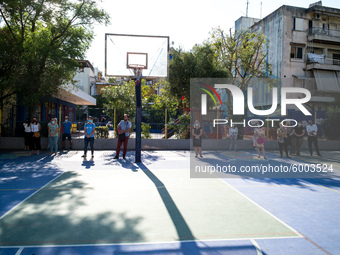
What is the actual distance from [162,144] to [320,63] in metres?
23.4

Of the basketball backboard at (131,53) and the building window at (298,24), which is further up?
the building window at (298,24)

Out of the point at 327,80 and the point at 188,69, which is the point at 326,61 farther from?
the point at 188,69

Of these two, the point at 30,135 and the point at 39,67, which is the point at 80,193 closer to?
the point at 30,135

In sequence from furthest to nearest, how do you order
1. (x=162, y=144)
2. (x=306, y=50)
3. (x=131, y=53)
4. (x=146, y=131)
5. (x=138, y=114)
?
(x=306, y=50) < (x=146, y=131) < (x=162, y=144) < (x=131, y=53) < (x=138, y=114)

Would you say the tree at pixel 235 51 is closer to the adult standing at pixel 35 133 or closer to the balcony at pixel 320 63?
the balcony at pixel 320 63

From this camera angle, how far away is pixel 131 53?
13.3 metres

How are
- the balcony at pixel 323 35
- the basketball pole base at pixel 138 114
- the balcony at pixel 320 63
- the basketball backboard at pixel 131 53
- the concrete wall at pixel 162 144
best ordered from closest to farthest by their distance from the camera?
the basketball pole base at pixel 138 114 → the basketball backboard at pixel 131 53 → the concrete wall at pixel 162 144 → the balcony at pixel 323 35 → the balcony at pixel 320 63

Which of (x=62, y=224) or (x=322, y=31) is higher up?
(x=322, y=31)

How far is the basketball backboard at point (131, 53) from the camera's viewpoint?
13.1m

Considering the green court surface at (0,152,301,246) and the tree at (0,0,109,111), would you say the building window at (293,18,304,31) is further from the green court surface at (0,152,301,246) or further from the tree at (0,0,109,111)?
the green court surface at (0,152,301,246)

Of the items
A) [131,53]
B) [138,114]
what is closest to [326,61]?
[131,53]

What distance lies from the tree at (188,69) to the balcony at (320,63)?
1594cm

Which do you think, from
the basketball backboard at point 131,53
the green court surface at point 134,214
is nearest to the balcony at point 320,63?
the basketball backboard at point 131,53

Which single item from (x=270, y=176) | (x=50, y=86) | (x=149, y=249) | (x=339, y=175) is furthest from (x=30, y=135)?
(x=339, y=175)
